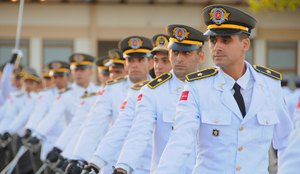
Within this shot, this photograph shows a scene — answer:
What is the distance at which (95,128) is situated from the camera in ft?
26.3

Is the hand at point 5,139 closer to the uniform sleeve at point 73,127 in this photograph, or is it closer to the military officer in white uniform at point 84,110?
the military officer in white uniform at point 84,110

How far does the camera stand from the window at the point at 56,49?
3112 cm

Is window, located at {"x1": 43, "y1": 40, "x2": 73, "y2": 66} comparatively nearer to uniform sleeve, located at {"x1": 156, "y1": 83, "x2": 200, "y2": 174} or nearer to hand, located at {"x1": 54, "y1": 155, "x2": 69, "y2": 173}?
hand, located at {"x1": 54, "y1": 155, "x2": 69, "y2": 173}

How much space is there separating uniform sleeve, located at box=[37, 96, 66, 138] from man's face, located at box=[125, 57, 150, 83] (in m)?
4.30

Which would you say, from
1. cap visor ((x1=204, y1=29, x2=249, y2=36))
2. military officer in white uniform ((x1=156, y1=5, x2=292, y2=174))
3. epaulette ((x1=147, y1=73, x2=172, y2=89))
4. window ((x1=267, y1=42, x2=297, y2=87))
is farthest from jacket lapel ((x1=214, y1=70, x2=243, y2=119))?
window ((x1=267, y1=42, x2=297, y2=87))

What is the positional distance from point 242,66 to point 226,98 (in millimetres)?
314

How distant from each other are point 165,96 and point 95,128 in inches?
→ 69.5

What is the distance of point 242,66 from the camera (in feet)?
17.4

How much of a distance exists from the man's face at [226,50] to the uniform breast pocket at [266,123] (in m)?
0.38

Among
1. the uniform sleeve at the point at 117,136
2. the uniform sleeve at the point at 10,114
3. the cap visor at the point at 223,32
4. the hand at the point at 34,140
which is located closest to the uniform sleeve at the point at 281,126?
the cap visor at the point at 223,32

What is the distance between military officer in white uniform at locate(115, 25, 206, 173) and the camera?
6.11 meters

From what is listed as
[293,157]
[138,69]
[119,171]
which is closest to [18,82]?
[138,69]

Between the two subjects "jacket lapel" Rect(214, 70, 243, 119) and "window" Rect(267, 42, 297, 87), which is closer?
"jacket lapel" Rect(214, 70, 243, 119)

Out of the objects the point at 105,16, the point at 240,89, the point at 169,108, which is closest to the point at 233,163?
the point at 240,89
